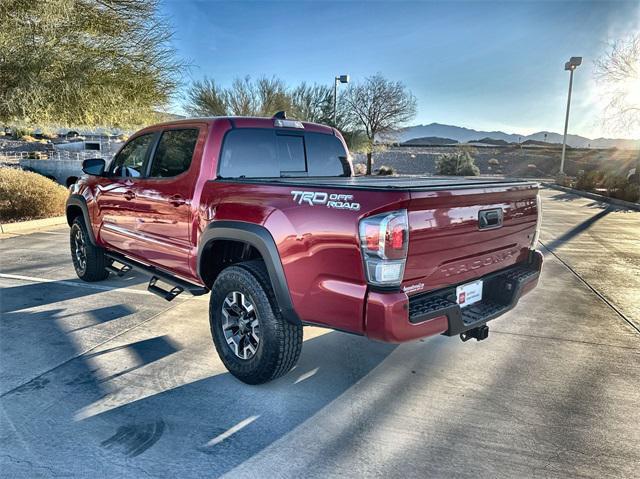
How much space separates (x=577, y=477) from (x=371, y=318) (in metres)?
1.38

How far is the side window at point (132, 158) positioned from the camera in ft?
14.8

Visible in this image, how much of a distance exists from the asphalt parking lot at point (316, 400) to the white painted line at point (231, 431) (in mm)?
12

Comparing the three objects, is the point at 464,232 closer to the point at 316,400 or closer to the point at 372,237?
the point at 372,237

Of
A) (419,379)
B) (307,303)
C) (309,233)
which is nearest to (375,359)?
(419,379)

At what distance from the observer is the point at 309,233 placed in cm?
270

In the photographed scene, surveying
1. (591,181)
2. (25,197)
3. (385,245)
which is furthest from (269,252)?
(591,181)

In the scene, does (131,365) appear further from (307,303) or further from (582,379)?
(582,379)

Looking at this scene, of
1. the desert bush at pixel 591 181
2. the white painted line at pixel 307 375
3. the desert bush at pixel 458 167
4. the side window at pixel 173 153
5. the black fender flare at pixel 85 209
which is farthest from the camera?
the desert bush at pixel 458 167

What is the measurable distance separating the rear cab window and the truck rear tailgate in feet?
5.83

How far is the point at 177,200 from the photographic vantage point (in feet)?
12.4

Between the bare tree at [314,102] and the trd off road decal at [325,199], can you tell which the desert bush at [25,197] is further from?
the bare tree at [314,102]

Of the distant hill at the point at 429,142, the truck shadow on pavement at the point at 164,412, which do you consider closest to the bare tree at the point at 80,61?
the truck shadow on pavement at the point at 164,412

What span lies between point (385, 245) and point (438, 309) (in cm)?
59

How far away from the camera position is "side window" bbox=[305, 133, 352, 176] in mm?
4336
